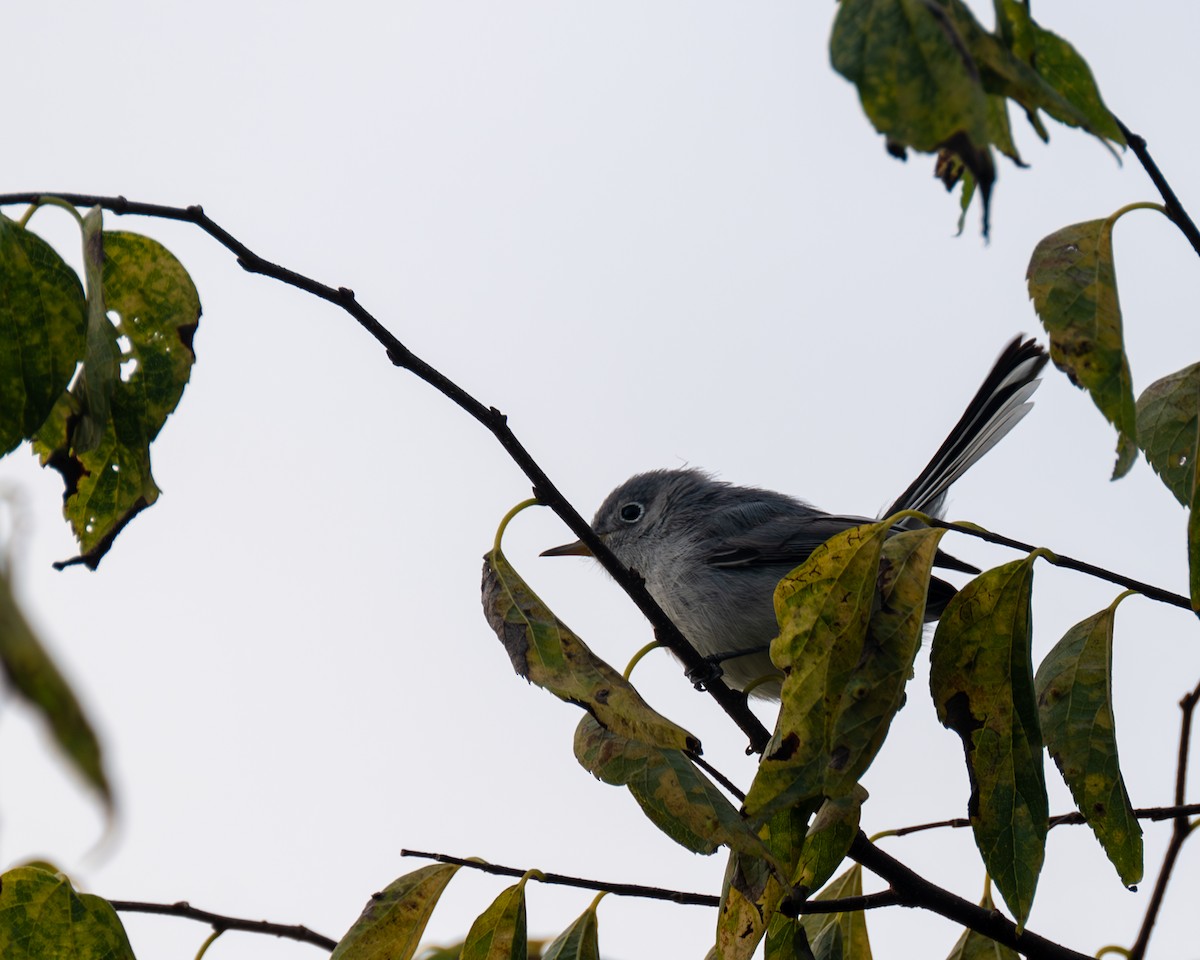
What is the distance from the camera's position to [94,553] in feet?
6.78

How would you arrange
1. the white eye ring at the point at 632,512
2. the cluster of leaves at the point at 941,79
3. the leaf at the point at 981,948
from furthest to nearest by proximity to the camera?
1. the white eye ring at the point at 632,512
2. the leaf at the point at 981,948
3. the cluster of leaves at the point at 941,79

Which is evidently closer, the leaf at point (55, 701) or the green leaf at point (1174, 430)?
the leaf at point (55, 701)

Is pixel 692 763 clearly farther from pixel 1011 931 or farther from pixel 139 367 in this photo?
pixel 139 367

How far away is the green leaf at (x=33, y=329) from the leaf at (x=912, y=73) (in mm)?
1136

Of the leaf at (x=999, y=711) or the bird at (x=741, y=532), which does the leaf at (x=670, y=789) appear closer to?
the leaf at (x=999, y=711)

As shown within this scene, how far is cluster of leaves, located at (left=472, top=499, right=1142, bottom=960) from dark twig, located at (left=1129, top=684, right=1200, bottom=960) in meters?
0.54

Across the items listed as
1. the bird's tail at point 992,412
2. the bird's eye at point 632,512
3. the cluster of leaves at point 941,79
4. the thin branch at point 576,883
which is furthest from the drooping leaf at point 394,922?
the bird's eye at point 632,512

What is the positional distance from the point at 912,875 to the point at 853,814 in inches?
14.5

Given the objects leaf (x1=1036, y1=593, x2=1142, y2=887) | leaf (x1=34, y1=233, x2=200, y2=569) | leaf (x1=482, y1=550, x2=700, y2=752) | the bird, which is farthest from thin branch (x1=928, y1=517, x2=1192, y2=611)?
the bird

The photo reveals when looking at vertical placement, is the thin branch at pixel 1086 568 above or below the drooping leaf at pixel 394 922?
above

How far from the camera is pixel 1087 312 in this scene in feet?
6.11

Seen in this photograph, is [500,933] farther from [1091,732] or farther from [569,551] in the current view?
[569,551]

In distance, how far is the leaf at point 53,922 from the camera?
7.02 ft

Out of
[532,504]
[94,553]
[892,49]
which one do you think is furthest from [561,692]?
[892,49]
